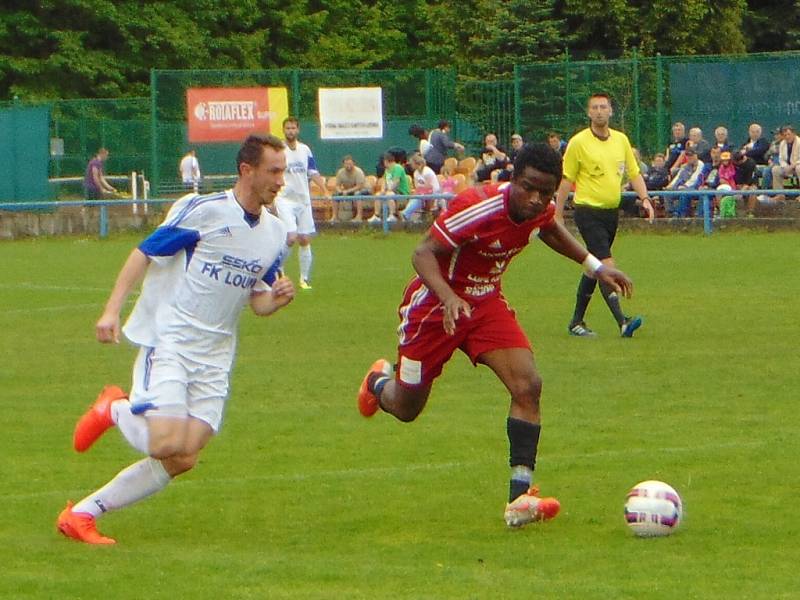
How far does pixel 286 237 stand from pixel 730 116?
2438cm

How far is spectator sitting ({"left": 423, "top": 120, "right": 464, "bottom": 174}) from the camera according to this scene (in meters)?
33.3

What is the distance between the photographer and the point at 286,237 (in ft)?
26.3

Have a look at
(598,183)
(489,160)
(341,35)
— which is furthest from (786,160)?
(341,35)

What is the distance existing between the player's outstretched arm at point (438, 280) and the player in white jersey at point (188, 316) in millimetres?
639

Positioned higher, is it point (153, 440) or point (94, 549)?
point (153, 440)

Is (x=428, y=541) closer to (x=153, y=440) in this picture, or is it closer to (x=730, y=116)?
(x=153, y=440)

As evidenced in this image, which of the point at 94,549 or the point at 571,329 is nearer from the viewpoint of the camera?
the point at 94,549

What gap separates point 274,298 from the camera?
25.5 feet

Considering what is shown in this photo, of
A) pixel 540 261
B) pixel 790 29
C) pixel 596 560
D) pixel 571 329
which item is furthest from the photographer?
pixel 790 29

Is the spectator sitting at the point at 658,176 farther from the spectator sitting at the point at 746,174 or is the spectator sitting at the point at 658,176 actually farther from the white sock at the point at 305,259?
the white sock at the point at 305,259

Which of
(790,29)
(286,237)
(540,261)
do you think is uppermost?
(790,29)

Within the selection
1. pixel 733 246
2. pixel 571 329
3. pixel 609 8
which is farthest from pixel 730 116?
pixel 571 329

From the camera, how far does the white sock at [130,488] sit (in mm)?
7621

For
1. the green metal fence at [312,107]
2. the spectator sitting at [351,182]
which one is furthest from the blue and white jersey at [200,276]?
the green metal fence at [312,107]
